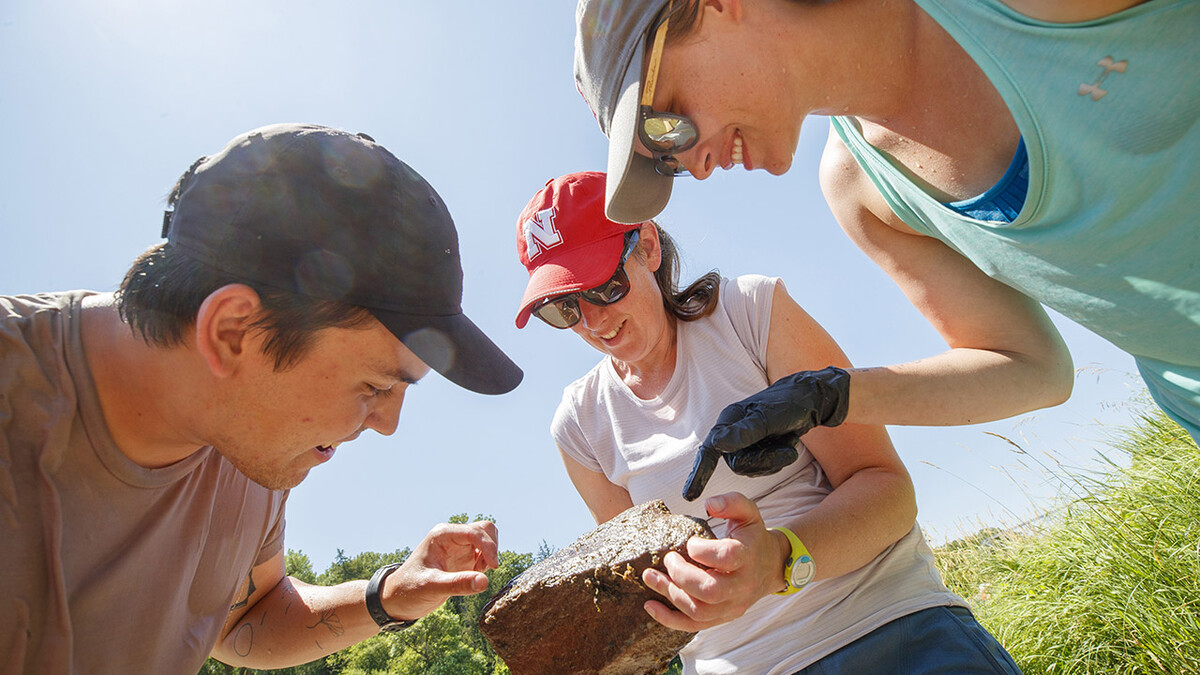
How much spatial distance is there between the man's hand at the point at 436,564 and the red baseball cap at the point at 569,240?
0.86m

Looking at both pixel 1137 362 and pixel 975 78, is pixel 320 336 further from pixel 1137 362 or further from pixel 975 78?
pixel 1137 362

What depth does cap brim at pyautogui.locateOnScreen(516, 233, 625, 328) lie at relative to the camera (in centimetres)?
269

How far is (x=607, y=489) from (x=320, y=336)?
130 centimetres

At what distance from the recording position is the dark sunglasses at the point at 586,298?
2.71m

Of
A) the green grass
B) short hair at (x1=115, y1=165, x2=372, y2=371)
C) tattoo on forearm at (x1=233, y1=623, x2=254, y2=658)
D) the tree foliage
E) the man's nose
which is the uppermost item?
short hair at (x1=115, y1=165, x2=372, y2=371)

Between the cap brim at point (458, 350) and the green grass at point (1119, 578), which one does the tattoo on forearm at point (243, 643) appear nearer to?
the cap brim at point (458, 350)

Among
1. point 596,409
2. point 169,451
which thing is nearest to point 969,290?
point 596,409

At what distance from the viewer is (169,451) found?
6.81 ft

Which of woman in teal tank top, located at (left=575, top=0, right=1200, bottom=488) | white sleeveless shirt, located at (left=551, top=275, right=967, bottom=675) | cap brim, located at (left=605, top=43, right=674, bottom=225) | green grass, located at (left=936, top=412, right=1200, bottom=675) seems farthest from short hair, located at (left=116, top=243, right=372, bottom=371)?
→ green grass, located at (left=936, top=412, right=1200, bottom=675)

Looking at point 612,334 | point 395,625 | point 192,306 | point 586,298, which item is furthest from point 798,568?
point 192,306

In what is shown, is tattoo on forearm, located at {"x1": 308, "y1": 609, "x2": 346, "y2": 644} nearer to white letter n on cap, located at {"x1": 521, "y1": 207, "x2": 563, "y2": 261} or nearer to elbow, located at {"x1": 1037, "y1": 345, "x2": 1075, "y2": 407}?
white letter n on cap, located at {"x1": 521, "y1": 207, "x2": 563, "y2": 261}

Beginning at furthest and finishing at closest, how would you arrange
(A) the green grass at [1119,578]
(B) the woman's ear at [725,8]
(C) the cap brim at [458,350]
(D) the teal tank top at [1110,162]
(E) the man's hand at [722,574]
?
1. (A) the green grass at [1119,578]
2. (C) the cap brim at [458,350]
3. (E) the man's hand at [722,574]
4. (B) the woman's ear at [725,8]
5. (D) the teal tank top at [1110,162]

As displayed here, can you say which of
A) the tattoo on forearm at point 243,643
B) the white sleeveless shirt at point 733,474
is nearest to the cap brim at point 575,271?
the white sleeveless shirt at point 733,474

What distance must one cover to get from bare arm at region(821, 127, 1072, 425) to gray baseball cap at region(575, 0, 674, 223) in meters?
0.80
